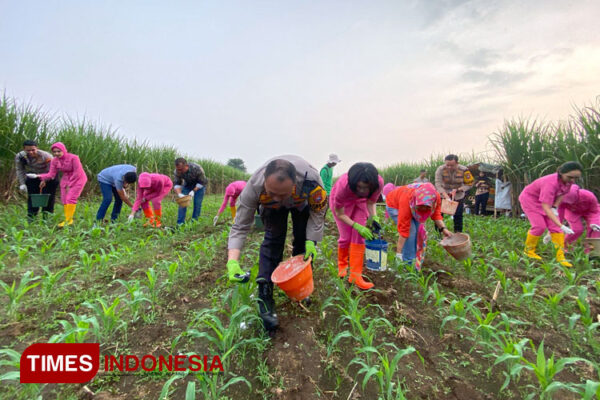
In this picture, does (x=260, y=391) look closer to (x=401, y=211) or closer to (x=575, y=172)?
(x=401, y=211)

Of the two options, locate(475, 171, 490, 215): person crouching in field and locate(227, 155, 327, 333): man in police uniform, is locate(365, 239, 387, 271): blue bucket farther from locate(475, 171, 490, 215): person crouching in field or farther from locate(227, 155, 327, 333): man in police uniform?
locate(475, 171, 490, 215): person crouching in field

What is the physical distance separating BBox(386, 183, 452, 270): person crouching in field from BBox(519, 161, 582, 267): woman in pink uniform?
1.53 meters

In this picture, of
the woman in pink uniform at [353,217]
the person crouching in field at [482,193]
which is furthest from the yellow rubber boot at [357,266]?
the person crouching in field at [482,193]

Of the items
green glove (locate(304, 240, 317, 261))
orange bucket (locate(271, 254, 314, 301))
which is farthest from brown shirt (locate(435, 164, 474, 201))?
orange bucket (locate(271, 254, 314, 301))

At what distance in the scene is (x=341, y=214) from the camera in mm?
2824

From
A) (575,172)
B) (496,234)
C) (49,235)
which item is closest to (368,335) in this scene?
(575,172)

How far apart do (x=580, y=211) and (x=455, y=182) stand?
5.71ft

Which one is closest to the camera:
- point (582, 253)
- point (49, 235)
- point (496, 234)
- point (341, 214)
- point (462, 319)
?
point (462, 319)

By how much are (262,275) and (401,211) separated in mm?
1870

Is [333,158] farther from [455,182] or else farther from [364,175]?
[364,175]

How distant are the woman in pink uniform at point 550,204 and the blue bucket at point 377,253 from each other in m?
2.14

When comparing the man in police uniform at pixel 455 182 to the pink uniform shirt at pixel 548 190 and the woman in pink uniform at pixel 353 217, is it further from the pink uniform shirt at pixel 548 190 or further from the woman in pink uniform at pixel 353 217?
the woman in pink uniform at pixel 353 217

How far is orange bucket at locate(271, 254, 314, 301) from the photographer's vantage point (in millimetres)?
1765

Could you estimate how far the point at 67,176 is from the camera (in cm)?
495
